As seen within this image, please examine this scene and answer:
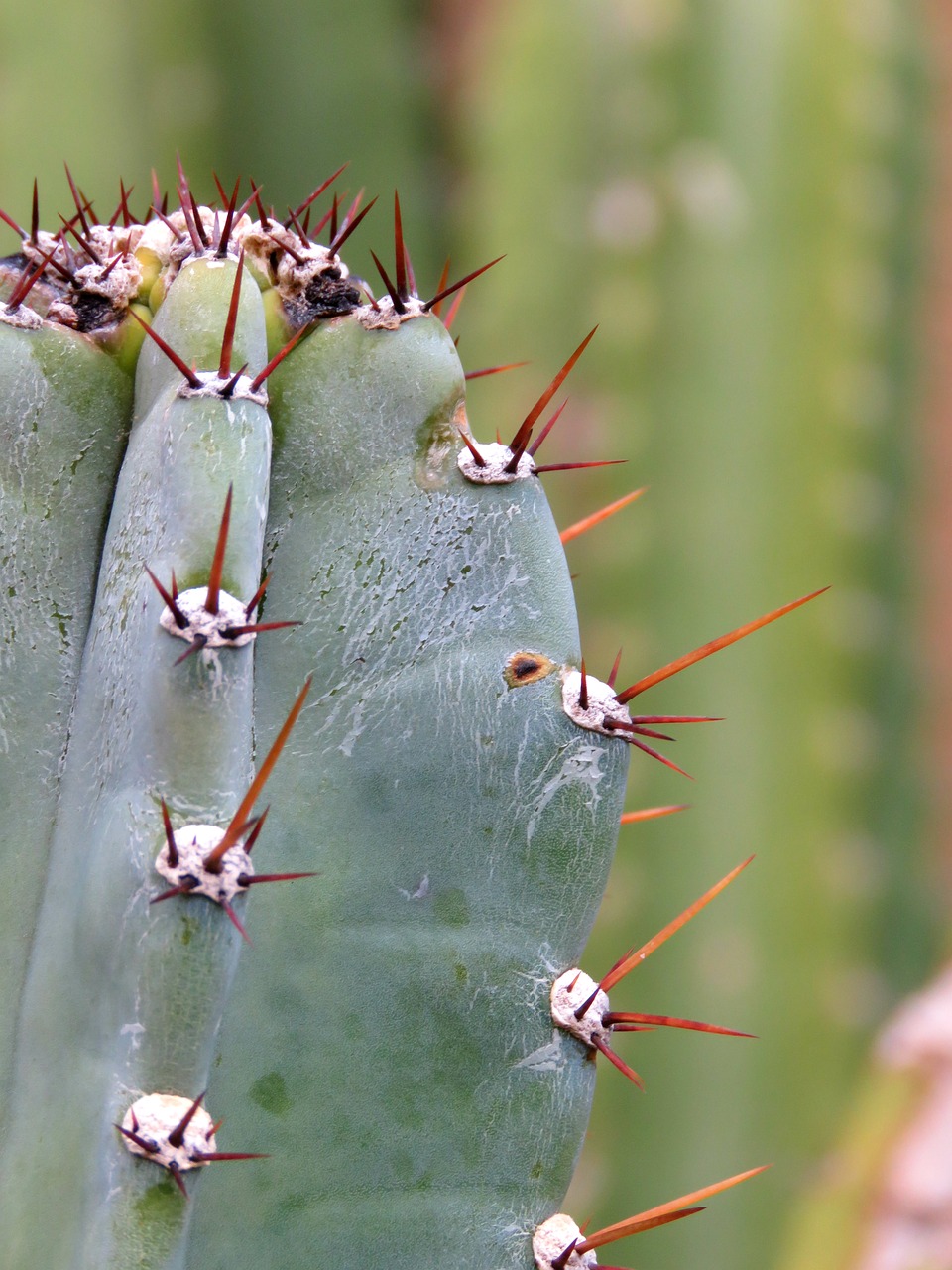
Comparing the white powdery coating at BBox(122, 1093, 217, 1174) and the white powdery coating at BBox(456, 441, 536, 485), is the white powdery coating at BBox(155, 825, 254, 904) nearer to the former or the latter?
the white powdery coating at BBox(122, 1093, 217, 1174)

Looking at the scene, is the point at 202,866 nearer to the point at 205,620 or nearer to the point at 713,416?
the point at 205,620

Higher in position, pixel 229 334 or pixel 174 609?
pixel 229 334

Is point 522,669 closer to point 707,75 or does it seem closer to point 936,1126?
point 936,1126

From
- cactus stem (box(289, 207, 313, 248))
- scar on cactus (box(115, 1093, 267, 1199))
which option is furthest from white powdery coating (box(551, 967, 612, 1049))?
cactus stem (box(289, 207, 313, 248))

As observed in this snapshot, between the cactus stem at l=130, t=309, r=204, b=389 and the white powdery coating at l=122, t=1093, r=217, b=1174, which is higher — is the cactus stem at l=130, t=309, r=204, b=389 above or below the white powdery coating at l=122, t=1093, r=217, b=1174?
above

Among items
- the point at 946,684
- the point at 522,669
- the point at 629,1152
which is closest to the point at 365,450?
the point at 522,669

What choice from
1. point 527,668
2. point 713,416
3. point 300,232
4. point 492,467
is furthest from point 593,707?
point 713,416
